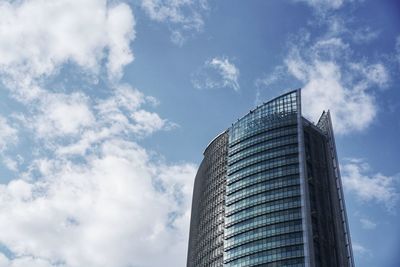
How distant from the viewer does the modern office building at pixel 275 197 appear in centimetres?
13038

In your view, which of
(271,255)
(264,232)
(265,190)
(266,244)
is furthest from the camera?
(265,190)

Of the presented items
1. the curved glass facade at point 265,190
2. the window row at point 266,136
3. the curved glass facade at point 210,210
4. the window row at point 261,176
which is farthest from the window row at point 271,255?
the window row at point 266,136

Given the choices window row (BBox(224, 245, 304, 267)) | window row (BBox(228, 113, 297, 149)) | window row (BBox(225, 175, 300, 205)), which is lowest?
window row (BBox(224, 245, 304, 267))

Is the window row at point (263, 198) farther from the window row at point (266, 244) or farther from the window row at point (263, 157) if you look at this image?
the window row at point (266, 244)

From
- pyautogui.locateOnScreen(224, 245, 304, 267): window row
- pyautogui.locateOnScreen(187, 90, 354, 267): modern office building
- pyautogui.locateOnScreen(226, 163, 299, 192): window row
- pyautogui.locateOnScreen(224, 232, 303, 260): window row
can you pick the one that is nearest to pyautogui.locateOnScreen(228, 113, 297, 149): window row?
pyautogui.locateOnScreen(187, 90, 354, 267): modern office building

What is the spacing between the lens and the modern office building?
130 meters

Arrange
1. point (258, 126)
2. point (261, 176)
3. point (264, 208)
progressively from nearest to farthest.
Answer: point (264, 208), point (261, 176), point (258, 126)

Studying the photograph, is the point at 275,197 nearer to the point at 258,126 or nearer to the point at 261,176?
the point at 261,176

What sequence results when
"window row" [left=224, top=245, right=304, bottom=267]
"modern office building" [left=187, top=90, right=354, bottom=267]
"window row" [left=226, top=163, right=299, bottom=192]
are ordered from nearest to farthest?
1. "window row" [left=224, top=245, right=304, bottom=267]
2. "modern office building" [left=187, top=90, right=354, bottom=267]
3. "window row" [left=226, top=163, right=299, bottom=192]

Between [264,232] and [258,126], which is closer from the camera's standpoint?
[264,232]

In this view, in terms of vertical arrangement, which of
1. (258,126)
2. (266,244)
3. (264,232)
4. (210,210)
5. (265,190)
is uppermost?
(258,126)

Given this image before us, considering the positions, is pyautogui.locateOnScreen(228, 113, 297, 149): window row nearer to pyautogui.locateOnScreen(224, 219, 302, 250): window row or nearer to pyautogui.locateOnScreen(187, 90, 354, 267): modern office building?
pyautogui.locateOnScreen(187, 90, 354, 267): modern office building

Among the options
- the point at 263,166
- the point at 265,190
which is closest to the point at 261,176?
the point at 263,166

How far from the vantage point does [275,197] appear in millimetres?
136750
